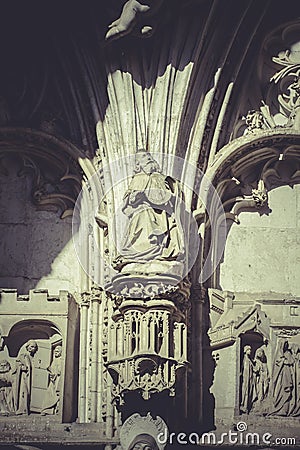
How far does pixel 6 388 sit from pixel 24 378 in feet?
0.75

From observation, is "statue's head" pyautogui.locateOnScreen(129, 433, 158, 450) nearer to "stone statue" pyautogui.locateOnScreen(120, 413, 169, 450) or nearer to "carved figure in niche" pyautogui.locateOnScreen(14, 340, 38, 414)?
"stone statue" pyautogui.locateOnScreen(120, 413, 169, 450)

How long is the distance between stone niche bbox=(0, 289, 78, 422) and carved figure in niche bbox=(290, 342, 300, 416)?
2.42 m

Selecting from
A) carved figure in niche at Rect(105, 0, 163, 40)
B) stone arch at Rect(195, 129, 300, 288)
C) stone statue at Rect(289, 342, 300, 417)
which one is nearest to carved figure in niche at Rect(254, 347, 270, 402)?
stone statue at Rect(289, 342, 300, 417)

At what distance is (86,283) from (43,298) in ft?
2.01

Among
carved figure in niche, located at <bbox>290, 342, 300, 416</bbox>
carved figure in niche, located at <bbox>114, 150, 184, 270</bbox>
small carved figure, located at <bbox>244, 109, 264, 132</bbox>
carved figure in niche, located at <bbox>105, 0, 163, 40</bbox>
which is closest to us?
carved figure in niche, located at <bbox>114, 150, 184, 270</bbox>

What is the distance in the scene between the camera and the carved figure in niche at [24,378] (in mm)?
21188

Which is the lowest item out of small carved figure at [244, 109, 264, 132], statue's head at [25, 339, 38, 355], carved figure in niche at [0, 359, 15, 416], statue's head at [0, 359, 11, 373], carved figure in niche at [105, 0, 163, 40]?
carved figure in niche at [0, 359, 15, 416]

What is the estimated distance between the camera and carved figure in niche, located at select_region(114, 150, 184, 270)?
21.0 metres

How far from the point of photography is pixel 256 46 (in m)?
22.7

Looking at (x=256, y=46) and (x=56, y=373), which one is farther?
(x=256, y=46)

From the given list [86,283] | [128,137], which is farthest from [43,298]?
[128,137]

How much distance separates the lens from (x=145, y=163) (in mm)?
21531

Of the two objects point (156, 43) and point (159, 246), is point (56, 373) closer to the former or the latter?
point (159, 246)

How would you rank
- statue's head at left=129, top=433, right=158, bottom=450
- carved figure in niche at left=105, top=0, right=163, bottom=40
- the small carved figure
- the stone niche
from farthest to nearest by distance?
the small carved figure, carved figure in niche at left=105, top=0, right=163, bottom=40, the stone niche, statue's head at left=129, top=433, right=158, bottom=450
